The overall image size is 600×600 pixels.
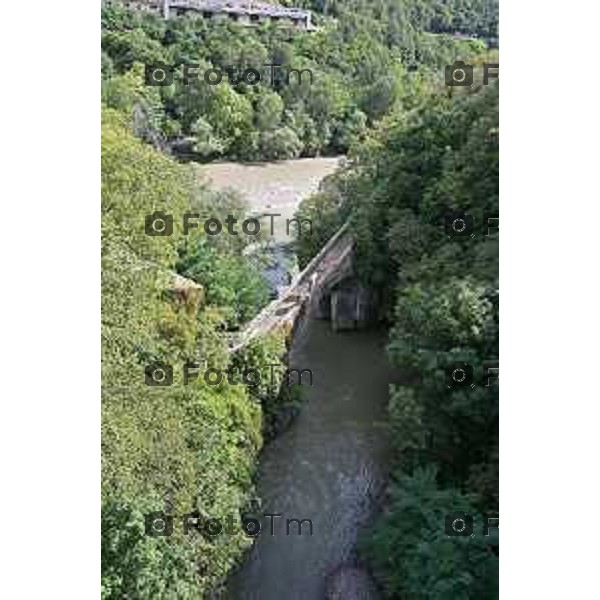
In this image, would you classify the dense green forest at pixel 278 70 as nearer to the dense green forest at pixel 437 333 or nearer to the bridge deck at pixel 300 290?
the dense green forest at pixel 437 333

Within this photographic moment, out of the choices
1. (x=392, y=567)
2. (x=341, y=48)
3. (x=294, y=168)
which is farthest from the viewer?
(x=294, y=168)

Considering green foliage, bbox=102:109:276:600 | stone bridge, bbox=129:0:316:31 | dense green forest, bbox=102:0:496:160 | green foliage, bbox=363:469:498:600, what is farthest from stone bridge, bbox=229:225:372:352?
green foliage, bbox=363:469:498:600

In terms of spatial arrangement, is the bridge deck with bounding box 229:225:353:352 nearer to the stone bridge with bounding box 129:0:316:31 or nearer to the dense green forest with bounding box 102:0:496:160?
the dense green forest with bounding box 102:0:496:160

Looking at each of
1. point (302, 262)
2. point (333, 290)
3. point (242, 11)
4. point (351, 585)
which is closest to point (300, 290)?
point (333, 290)

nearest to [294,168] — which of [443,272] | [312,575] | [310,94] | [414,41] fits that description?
[310,94]

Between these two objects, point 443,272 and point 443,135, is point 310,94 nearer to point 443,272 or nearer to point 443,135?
point 443,135

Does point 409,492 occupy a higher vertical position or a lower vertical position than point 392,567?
higher
